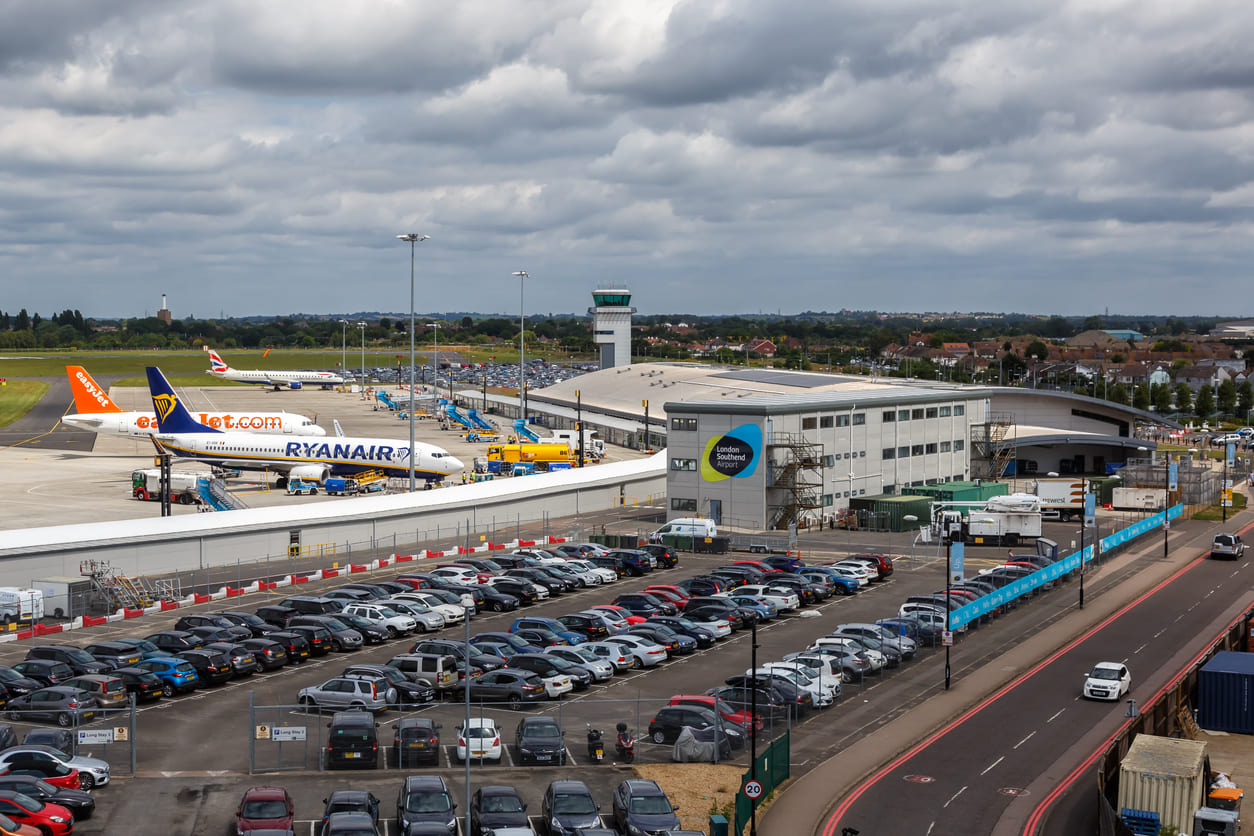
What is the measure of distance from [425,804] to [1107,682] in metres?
24.0

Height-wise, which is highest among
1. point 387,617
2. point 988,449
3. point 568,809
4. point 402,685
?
point 988,449

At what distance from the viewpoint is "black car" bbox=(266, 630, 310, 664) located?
143 feet

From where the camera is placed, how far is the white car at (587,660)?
41625 mm

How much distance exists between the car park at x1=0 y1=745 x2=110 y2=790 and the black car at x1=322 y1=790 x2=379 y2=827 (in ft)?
20.2

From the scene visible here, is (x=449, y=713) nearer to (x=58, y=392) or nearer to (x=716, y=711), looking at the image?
(x=716, y=711)

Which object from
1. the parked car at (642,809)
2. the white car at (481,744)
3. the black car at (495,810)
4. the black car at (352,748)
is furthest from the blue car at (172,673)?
the parked car at (642,809)

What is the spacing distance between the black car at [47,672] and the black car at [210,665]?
3.49 m

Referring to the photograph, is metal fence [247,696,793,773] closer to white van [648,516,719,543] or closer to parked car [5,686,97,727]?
parked car [5,686,97,727]

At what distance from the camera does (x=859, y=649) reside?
1688 inches

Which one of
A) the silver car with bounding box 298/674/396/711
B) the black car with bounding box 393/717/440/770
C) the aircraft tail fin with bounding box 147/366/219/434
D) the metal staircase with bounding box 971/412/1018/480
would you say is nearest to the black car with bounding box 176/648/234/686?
the silver car with bounding box 298/674/396/711

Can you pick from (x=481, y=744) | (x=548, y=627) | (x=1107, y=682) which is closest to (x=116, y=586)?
(x=548, y=627)

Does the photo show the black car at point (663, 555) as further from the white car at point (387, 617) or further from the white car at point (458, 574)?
the white car at point (387, 617)

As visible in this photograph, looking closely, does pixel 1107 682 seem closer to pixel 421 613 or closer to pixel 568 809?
pixel 568 809

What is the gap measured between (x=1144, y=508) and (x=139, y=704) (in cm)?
7541
